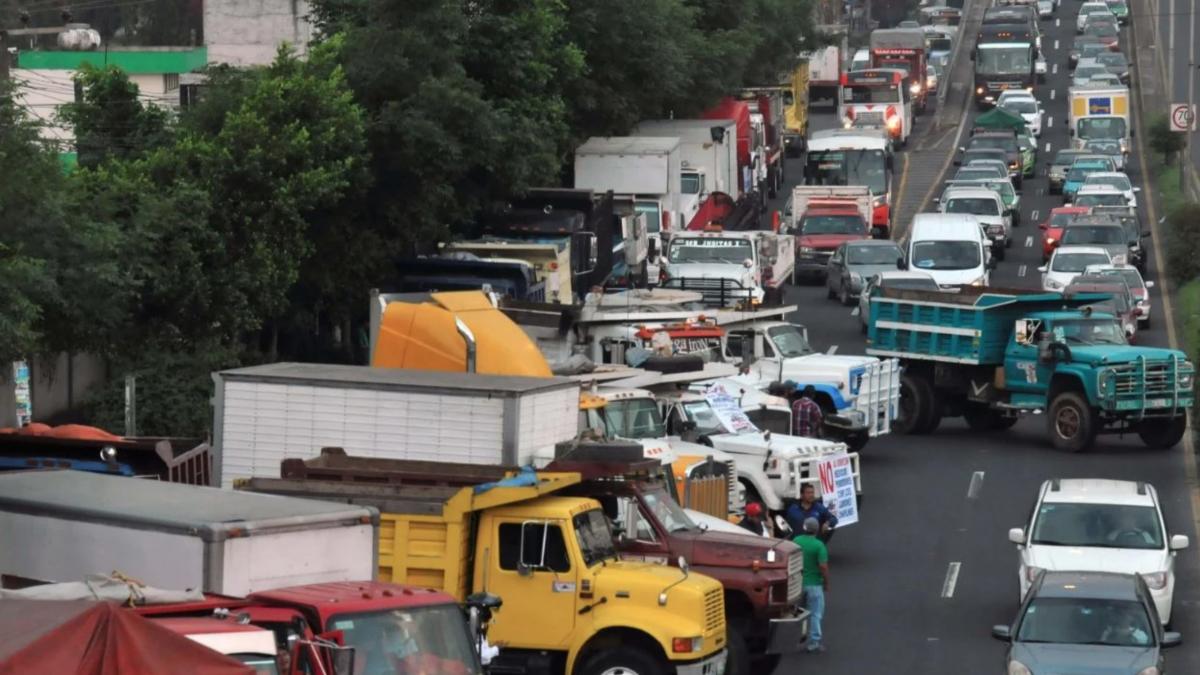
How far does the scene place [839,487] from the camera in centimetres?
2667

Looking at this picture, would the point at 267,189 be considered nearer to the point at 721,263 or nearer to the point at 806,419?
the point at 806,419

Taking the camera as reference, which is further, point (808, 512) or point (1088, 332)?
point (1088, 332)

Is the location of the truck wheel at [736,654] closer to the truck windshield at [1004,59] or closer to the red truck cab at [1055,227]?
the red truck cab at [1055,227]

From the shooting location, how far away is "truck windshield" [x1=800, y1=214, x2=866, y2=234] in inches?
2111

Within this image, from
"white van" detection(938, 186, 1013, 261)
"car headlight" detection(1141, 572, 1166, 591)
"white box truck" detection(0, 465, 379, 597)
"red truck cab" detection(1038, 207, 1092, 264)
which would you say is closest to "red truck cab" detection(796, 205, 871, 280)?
"white van" detection(938, 186, 1013, 261)

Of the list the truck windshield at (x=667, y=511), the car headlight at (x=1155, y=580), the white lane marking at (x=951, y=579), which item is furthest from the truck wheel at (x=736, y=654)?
the white lane marking at (x=951, y=579)

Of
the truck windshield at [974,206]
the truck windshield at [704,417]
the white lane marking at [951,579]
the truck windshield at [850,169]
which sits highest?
the truck windshield at [850,169]

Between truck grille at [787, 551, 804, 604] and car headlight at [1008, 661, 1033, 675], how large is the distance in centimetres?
214

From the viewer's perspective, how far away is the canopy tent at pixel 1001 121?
77.2m

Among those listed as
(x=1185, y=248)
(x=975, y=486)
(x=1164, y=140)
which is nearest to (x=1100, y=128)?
(x=1164, y=140)

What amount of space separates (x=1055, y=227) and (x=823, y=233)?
18.5 feet

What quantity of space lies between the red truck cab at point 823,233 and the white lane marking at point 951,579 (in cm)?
2657

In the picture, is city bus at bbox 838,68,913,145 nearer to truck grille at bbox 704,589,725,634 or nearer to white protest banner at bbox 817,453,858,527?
white protest banner at bbox 817,453,858,527

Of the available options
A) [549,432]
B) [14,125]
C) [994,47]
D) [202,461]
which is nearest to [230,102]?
[14,125]
